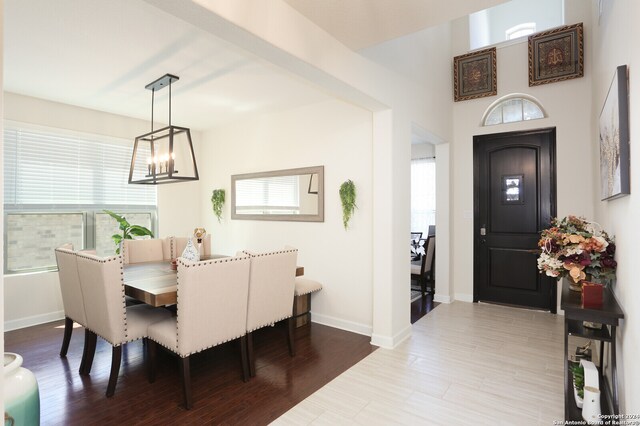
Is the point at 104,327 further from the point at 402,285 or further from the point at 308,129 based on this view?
the point at 308,129

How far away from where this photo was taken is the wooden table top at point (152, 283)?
2539 millimetres

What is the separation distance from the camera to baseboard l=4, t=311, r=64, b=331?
392 cm

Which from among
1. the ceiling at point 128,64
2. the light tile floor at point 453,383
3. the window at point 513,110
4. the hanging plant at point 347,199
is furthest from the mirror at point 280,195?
the window at point 513,110

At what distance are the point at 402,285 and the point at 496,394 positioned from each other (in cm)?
129

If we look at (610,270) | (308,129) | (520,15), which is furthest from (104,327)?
(520,15)

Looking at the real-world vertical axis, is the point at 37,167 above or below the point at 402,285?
above

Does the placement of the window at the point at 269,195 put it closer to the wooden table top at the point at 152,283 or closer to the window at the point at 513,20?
the wooden table top at the point at 152,283

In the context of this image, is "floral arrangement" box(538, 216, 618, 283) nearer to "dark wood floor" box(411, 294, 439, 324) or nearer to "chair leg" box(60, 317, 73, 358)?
"dark wood floor" box(411, 294, 439, 324)

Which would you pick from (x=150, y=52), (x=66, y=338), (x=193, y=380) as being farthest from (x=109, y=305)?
(x=150, y=52)

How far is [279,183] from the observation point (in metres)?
4.62

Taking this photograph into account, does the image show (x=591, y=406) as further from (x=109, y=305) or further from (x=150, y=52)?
(x=150, y=52)

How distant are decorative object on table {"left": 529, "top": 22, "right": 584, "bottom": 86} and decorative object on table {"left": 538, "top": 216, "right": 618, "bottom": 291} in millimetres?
2918

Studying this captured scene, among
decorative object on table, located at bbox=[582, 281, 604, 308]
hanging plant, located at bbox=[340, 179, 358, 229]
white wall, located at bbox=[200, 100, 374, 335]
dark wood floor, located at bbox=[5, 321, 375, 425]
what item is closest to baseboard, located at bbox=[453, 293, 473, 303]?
white wall, located at bbox=[200, 100, 374, 335]

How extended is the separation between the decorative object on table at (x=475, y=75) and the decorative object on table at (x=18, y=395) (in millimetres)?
5286
